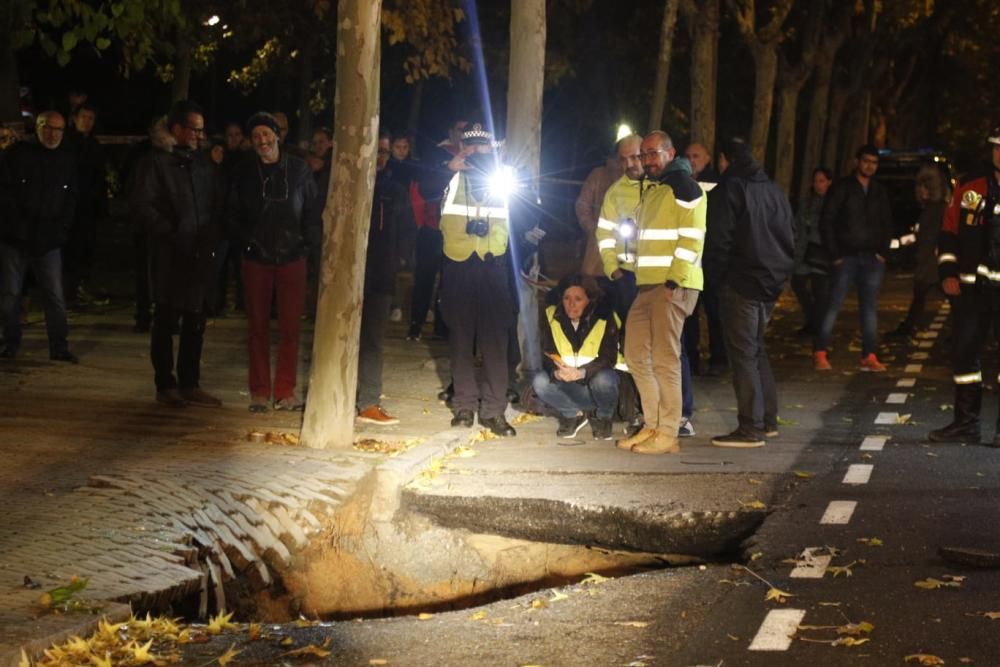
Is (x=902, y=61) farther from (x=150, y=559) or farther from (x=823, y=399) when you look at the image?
(x=150, y=559)

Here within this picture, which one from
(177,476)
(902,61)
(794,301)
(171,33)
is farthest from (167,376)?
(902,61)

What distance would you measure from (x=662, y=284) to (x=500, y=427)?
1649mm

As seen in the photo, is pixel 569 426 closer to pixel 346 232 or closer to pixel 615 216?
pixel 615 216

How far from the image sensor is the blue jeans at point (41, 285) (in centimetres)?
1465

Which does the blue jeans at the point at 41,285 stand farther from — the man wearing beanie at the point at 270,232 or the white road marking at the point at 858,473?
the white road marking at the point at 858,473

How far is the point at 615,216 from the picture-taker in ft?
38.9

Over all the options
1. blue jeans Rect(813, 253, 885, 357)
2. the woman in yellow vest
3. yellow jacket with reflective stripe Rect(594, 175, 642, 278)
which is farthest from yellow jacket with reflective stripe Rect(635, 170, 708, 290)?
blue jeans Rect(813, 253, 885, 357)

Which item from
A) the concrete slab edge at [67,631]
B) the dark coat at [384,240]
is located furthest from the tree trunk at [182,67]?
the concrete slab edge at [67,631]

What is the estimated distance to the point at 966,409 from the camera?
38.8 ft

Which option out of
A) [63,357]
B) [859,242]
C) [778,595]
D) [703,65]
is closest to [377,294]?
[63,357]

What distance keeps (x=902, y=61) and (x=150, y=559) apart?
53157mm

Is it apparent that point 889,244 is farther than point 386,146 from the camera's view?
Yes

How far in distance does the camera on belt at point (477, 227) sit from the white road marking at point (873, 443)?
9.56 feet

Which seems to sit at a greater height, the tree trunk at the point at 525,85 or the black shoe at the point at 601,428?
the tree trunk at the point at 525,85
